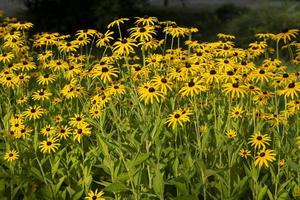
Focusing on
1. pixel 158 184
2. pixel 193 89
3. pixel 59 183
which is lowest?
pixel 59 183

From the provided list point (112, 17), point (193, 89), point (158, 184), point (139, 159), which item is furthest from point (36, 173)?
point (112, 17)

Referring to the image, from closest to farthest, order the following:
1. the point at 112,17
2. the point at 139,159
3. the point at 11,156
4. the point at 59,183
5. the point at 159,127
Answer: the point at 139,159, the point at 159,127, the point at 59,183, the point at 11,156, the point at 112,17

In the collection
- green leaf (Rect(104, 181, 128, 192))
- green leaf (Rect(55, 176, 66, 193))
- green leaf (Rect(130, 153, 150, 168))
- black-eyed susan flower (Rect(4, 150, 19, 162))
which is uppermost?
green leaf (Rect(130, 153, 150, 168))

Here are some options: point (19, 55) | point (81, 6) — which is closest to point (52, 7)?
point (81, 6)

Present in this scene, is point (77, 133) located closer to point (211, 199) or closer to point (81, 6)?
point (211, 199)

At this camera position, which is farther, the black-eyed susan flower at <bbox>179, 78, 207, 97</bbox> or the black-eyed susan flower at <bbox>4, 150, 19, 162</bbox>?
the black-eyed susan flower at <bbox>4, 150, 19, 162</bbox>

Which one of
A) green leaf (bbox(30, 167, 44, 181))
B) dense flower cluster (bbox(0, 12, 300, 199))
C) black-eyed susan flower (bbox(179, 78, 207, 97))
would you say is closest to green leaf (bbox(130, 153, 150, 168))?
dense flower cluster (bbox(0, 12, 300, 199))

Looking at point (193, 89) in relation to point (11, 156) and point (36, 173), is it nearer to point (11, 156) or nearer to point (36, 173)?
point (36, 173)

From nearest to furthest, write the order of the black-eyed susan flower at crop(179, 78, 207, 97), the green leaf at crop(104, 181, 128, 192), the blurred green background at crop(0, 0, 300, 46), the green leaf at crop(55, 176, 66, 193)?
the black-eyed susan flower at crop(179, 78, 207, 97) → the green leaf at crop(104, 181, 128, 192) → the green leaf at crop(55, 176, 66, 193) → the blurred green background at crop(0, 0, 300, 46)

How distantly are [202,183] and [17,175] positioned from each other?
1.76m

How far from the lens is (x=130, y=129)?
4.80 metres

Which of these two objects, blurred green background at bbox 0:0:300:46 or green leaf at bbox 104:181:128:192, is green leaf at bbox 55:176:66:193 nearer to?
green leaf at bbox 104:181:128:192

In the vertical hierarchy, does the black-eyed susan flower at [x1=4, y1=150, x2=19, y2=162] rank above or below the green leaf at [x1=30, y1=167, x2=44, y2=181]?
above

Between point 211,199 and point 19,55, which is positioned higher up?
point 19,55
